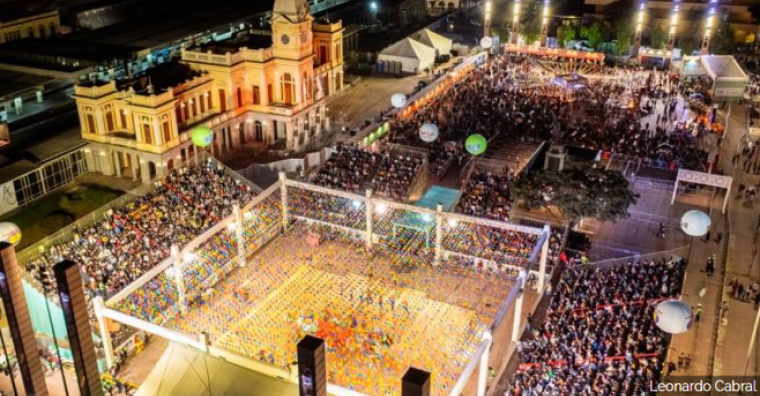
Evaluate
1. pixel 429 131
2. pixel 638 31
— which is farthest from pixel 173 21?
pixel 638 31

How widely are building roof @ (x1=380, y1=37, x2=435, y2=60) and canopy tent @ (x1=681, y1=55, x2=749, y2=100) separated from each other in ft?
68.0

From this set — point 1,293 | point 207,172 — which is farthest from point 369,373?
point 207,172

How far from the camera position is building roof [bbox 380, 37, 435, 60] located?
2378 inches

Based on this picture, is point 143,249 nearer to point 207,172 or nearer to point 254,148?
point 207,172

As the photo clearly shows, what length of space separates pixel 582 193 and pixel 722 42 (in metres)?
36.7

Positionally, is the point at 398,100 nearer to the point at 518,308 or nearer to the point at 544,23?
the point at 518,308

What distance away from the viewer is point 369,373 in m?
24.8

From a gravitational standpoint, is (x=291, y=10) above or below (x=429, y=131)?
above

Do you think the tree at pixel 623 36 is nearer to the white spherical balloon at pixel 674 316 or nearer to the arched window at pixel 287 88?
the arched window at pixel 287 88

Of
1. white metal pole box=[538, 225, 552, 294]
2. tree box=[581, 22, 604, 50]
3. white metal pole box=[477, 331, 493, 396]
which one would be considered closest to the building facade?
white metal pole box=[538, 225, 552, 294]

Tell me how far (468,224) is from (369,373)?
10.1m

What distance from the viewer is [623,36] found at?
64500 mm

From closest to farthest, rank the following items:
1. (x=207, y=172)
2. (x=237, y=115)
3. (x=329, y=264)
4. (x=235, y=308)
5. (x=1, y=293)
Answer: (x=1, y=293)
(x=235, y=308)
(x=329, y=264)
(x=207, y=172)
(x=237, y=115)

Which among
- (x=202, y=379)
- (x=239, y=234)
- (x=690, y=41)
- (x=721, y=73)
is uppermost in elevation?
(x=690, y=41)
